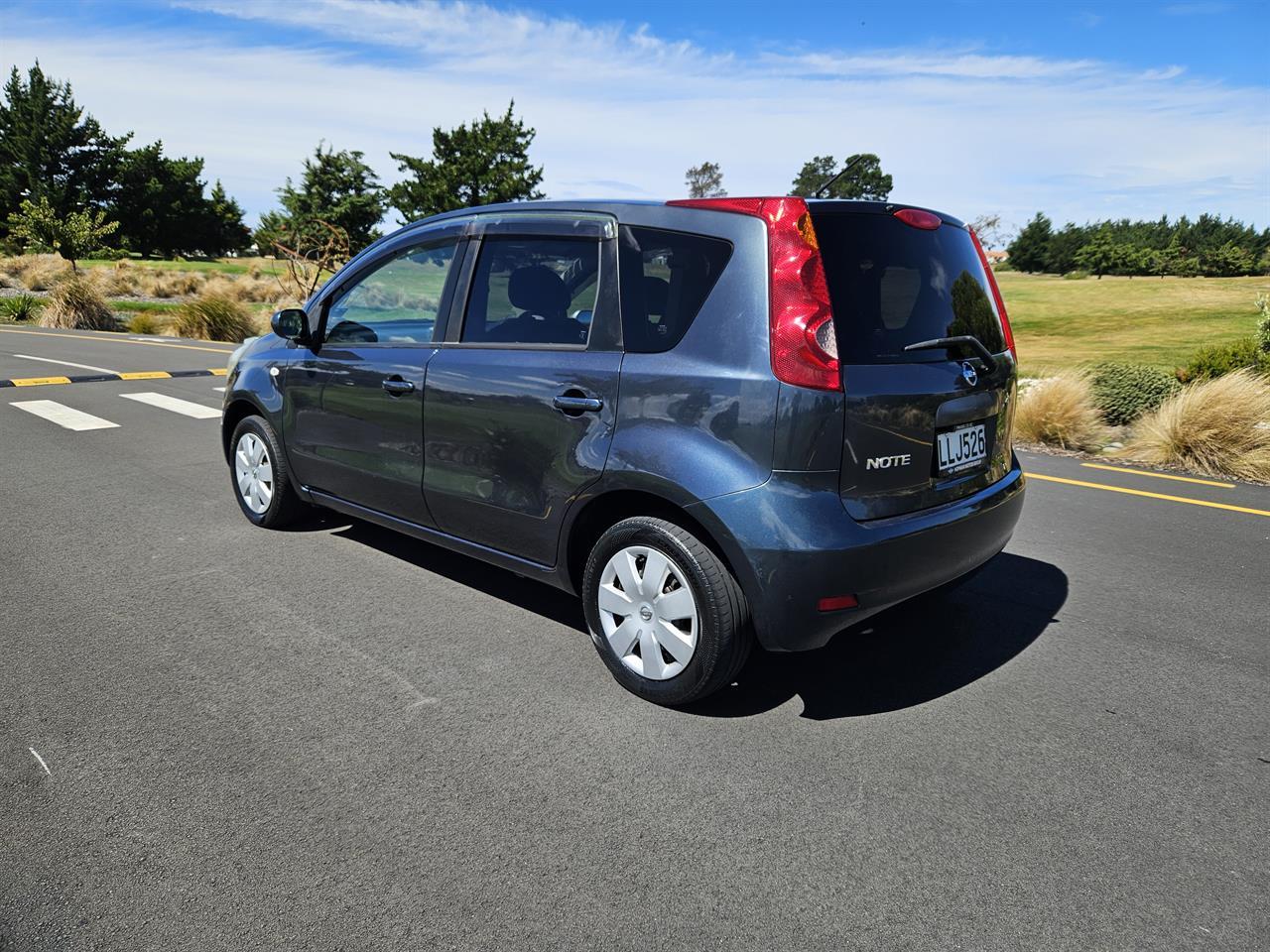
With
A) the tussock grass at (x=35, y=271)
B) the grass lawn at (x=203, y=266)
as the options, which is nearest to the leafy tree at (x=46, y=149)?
the grass lawn at (x=203, y=266)

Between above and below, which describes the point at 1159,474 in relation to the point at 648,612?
below

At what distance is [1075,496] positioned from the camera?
697 cm

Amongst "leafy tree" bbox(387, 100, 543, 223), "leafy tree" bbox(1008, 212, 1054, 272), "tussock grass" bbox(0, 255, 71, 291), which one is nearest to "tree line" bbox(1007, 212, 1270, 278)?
"leafy tree" bbox(1008, 212, 1054, 272)

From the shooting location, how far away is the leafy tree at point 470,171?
207 feet

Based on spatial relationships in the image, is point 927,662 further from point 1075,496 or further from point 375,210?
point 375,210

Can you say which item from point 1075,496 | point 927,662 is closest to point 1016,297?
point 1075,496

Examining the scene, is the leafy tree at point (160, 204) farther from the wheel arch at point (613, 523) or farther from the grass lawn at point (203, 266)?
the wheel arch at point (613, 523)

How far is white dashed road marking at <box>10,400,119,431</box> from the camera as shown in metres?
9.03

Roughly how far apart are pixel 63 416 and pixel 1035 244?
74.3m

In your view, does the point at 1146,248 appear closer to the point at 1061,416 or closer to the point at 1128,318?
the point at 1128,318

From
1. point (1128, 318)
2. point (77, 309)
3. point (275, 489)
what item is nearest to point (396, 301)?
point (275, 489)

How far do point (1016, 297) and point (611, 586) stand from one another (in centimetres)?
4596

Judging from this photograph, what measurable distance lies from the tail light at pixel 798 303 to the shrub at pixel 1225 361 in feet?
30.6

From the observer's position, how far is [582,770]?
2.96 m
